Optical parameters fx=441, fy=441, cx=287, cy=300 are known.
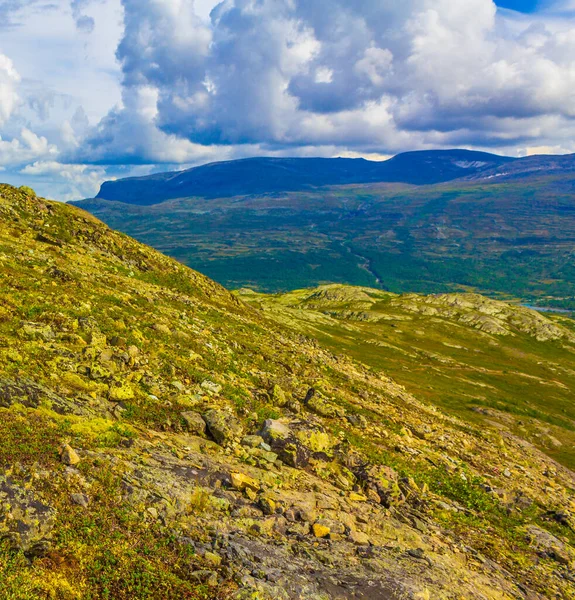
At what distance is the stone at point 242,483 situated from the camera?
58.9 ft

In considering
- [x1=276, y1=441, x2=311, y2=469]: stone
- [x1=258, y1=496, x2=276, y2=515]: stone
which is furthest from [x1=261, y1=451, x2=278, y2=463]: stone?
[x1=258, y1=496, x2=276, y2=515]: stone

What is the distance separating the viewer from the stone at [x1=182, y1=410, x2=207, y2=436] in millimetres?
22016

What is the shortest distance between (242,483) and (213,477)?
4.02ft

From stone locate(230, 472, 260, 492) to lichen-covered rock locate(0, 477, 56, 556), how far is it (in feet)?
23.3

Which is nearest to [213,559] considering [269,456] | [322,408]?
[269,456]

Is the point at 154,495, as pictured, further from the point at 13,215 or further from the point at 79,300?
the point at 13,215

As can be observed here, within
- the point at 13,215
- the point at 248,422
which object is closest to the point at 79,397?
the point at 248,422

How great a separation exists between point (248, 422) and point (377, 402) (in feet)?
67.6

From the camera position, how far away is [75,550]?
12250 millimetres

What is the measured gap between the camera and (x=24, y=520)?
481 inches

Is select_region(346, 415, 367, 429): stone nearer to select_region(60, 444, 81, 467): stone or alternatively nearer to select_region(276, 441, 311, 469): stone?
select_region(276, 441, 311, 469): stone

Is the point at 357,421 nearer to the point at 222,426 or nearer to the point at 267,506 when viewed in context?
the point at 222,426

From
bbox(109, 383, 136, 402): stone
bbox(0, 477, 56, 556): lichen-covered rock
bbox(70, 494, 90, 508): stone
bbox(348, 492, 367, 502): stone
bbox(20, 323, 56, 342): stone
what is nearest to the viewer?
bbox(0, 477, 56, 556): lichen-covered rock

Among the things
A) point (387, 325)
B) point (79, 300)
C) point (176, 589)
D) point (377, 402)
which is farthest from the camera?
point (387, 325)
